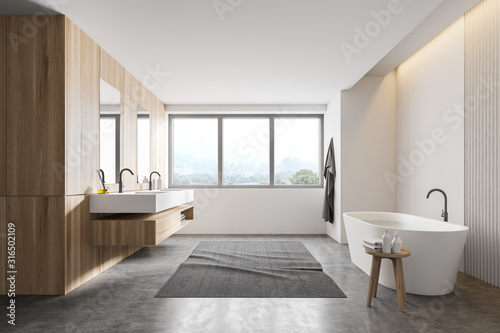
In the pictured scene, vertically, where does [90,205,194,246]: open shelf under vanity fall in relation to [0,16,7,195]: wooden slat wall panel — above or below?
below

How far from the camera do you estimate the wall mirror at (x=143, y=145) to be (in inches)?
207

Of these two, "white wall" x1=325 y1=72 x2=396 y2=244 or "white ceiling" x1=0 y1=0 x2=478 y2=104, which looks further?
"white wall" x1=325 y1=72 x2=396 y2=244

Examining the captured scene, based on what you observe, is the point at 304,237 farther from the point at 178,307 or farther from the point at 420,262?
the point at 178,307

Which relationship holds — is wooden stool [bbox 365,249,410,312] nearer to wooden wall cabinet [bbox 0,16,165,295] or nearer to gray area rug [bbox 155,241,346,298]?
gray area rug [bbox 155,241,346,298]

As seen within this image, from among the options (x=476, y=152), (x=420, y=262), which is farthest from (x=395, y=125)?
(x=420, y=262)

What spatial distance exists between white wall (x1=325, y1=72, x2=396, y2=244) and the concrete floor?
7.03 ft

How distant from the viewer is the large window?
7.16 meters

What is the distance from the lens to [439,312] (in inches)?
112

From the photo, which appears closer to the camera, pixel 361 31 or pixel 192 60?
pixel 361 31

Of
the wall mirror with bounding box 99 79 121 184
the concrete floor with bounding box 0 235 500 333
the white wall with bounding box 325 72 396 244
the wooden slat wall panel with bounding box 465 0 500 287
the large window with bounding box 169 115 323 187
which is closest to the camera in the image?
the concrete floor with bounding box 0 235 500 333

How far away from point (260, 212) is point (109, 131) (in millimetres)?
3498

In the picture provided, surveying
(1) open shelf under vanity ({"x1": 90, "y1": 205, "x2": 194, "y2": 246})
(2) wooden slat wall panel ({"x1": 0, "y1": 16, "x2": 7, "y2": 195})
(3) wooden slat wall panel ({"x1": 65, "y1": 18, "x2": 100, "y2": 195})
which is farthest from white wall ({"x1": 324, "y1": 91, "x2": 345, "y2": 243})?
(2) wooden slat wall panel ({"x1": 0, "y1": 16, "x2": 7, "y2": 195})

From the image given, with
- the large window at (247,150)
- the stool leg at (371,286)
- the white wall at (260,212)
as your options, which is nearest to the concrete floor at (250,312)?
the stool leg at (371,286)

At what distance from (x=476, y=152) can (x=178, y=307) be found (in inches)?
128
